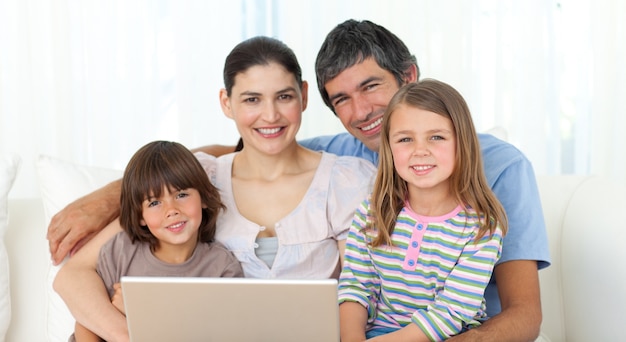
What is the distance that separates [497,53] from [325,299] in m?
Answer: 2.32

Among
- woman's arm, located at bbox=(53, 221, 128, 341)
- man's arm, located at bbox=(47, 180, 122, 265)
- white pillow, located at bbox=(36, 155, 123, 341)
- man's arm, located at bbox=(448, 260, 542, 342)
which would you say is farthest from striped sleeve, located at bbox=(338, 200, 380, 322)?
white pillow, located at bbox=(36, 155, 123, 341)

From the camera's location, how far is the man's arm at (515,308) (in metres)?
1.73

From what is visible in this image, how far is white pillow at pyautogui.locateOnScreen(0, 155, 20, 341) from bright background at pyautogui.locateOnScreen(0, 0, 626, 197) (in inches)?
47.6

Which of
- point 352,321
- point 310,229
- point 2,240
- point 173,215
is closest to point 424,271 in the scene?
point 352,321

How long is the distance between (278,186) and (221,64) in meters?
1.40

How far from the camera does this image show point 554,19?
11.4 ft

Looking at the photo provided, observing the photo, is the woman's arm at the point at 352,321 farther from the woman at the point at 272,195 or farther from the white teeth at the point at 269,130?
the white teeth at the point at 269,130

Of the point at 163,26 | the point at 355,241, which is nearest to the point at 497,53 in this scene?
the point at 163,26

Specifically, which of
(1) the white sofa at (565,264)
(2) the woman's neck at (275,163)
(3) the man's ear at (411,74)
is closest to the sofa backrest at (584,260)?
(1) the white sofa at (565,264)

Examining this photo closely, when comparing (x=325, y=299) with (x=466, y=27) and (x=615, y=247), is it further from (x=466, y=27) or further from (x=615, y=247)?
(x=466, y=27)

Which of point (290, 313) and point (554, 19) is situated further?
point (554, 19)

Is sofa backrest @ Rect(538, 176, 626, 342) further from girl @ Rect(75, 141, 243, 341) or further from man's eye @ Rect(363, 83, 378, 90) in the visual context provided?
girl @ Rect(75, 141, 243, 341)

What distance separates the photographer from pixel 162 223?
1979 millimetres

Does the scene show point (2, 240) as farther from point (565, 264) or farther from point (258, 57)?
point (565, 264)
